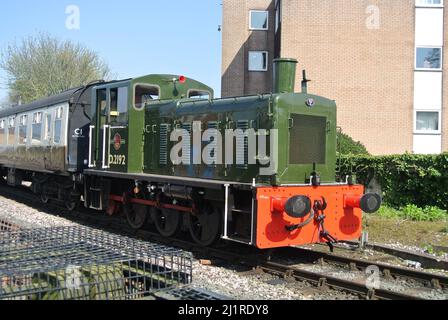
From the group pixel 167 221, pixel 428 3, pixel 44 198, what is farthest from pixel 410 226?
pixel 428 3

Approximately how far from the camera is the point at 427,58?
76.9 feet

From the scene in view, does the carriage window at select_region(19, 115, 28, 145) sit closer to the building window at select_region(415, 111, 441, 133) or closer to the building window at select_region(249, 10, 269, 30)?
the building window at select_region(249, 10, 269, 30)

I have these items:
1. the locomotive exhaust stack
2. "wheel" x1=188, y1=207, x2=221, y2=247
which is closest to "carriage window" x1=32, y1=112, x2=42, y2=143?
"wheel" x1=188, y1=207, x2=221, y2=247

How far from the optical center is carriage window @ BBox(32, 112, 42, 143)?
1499 cm

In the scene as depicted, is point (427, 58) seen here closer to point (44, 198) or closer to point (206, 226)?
point (44, 198)

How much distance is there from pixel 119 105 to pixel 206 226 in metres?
3.56

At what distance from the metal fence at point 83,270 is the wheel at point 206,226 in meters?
2.72

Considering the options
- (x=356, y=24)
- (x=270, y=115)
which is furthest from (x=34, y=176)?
(x=356, y=24)

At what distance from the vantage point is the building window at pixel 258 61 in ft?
91.9

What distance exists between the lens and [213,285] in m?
6.46

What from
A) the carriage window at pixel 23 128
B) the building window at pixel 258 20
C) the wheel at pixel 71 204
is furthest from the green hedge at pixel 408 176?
the building window at pixel 258 20

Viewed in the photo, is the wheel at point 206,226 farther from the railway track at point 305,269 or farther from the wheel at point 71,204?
the wheel at point 71,204

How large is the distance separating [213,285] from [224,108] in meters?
3.37

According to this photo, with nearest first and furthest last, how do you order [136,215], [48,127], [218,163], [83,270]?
[83,270], [218,163], [136,215], [48,127]
